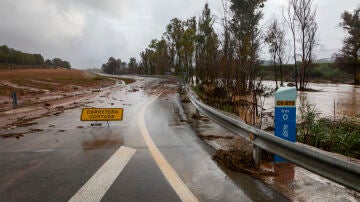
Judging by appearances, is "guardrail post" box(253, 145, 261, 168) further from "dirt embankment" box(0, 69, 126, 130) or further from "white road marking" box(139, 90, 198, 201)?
"dirt embankment" box(0, 69, 126, 130)

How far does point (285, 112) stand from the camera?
477 centimetres

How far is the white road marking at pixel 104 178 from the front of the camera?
3.54 metres

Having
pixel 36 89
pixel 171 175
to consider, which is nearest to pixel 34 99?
pixel 36 89

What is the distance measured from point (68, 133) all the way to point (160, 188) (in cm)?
475

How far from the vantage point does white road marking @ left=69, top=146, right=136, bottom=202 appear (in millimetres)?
3537

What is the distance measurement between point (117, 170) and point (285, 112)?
2.95 m

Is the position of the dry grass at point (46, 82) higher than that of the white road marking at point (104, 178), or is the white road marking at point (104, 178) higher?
the dry grass at point (46, 82)

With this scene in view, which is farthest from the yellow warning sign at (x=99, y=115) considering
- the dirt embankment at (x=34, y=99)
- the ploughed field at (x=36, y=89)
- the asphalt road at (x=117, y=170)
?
the ploughed field at (x=36, y=89)

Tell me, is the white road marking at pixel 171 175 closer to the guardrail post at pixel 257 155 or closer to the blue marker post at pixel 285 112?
the guardrail post at pixel 257 155

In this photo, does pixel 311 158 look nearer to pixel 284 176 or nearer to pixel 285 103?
pixel 284 176

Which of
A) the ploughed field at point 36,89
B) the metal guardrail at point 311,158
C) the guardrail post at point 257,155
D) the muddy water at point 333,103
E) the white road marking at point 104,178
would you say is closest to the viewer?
the metal guardrail at point 311,158

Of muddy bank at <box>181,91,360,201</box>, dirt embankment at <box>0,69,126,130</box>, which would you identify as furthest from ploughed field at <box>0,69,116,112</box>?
muddy bank at <box>181,91,360,201</box>

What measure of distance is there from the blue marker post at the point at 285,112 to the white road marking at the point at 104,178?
2.72 meters

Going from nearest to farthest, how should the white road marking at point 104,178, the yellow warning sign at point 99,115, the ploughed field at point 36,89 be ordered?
the white road marking at point 104,178
the yellow warning sign at point 99,115
the ploughed field at point 36,89
